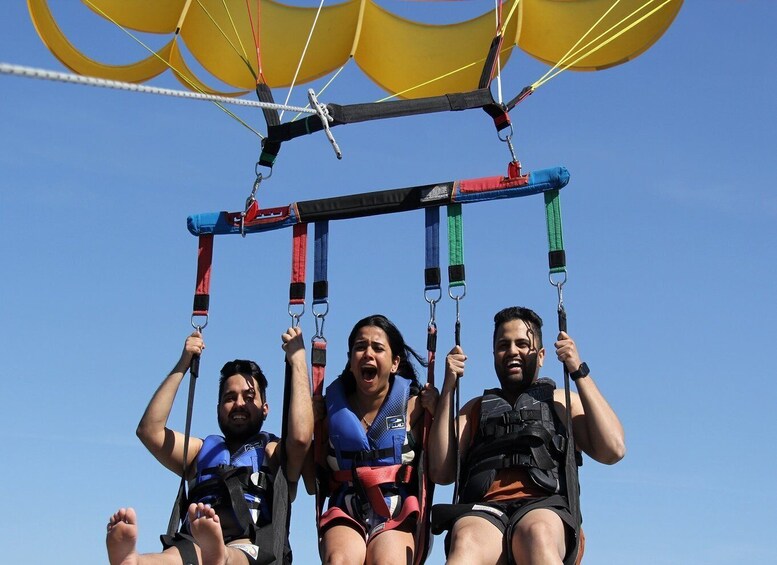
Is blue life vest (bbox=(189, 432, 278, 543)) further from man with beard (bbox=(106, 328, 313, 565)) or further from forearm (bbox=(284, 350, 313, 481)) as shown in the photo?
forearm (bbox=(284, 350, 313, 481))

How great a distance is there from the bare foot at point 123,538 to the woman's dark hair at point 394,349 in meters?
1.60

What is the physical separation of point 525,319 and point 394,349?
707 mm

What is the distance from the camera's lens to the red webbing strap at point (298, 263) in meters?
6.07

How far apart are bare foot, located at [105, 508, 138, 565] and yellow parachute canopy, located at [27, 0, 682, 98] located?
3.63 metres

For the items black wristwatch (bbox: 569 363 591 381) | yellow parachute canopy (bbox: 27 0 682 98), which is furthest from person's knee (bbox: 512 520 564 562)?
yellow parachute canopy (bbox: 27 0 682 98)

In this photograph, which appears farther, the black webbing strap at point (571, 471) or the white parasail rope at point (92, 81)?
the black webbing strap at point (571, 471)

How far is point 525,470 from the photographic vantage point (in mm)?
5336

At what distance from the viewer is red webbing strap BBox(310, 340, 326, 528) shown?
18.4ft

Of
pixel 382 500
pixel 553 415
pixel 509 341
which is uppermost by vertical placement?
pixel 509 341

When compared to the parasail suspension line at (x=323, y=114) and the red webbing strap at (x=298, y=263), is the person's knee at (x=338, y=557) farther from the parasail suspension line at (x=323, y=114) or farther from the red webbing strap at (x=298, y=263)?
the parasail suspension line at (x=323, y=114)

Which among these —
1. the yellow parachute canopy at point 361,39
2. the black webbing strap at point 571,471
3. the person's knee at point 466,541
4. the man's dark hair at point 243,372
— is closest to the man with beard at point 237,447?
the man's dark hair at point 243,372

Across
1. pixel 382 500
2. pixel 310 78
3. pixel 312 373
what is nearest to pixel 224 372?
pixel 312 373

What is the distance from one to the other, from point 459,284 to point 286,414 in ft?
3.62

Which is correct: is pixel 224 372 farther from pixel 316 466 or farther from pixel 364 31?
pixel 364 31
